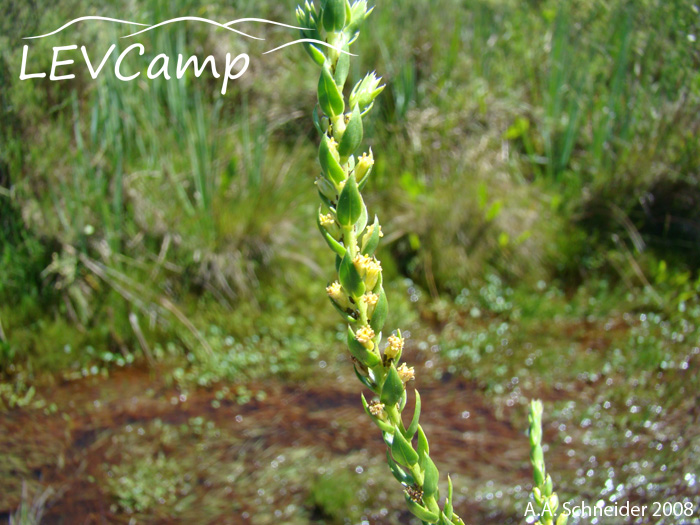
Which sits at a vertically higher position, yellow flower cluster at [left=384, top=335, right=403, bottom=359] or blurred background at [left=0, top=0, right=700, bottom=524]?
yellow flower cluster at [left=384, top=335, right=403, bottom=359]

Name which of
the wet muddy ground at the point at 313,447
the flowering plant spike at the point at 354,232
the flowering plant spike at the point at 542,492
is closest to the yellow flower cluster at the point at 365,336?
the flowering plant spike at the point at 354,232

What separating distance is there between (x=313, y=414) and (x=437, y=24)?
315 centimetres

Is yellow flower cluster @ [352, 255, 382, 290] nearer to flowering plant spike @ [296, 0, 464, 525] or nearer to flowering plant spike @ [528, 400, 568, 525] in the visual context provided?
flowering plant spike @ [296, 0, 464, 525]

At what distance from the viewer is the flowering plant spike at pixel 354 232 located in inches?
22.6

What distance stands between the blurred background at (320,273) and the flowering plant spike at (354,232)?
1.98 meters

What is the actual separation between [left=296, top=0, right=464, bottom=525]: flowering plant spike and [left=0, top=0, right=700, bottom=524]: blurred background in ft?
6.50

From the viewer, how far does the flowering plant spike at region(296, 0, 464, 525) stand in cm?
57

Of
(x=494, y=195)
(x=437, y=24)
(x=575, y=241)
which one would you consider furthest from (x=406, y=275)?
(x=437, y=24)

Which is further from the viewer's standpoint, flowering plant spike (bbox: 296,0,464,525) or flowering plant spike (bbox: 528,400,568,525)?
flowering plant spike (bbox: 528,400,568,525)

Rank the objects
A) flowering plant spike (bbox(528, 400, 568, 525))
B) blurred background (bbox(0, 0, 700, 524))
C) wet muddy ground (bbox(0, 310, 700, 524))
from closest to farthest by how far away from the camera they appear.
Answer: flowering plant spike (bbox(528, 400, 568, 525)) → wet muddy ground (bbox(0, 310, 700, 524)) → blurred background (bbox(0, 0, 700, 524))

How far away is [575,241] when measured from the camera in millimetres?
3842

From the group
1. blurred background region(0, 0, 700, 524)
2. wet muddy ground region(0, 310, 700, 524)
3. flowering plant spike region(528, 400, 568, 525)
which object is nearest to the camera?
flowering plant spike region(528, 400, 568, 525)

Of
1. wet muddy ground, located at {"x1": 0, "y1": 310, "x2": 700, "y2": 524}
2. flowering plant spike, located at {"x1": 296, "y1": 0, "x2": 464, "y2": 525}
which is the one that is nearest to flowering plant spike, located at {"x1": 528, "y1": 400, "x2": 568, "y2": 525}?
flowering plant spike, located at {"x1": 296, "y1": 0, "x2": 464, "y2": 525}

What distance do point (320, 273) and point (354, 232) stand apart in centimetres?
305
